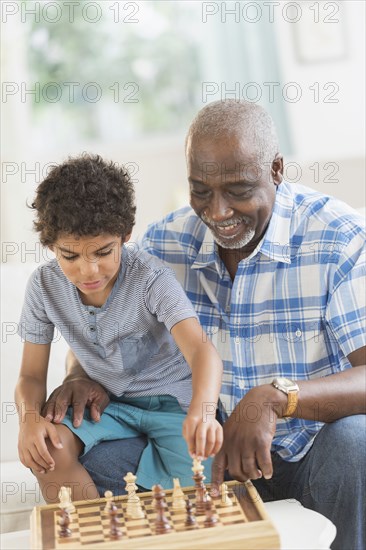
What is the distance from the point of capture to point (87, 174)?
6.78 ft

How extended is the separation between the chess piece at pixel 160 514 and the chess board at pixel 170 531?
0.04 feet

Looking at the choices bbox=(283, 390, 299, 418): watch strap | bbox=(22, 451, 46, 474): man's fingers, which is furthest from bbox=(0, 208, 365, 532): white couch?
bbox=(283, 390, 299, 418): watch strap

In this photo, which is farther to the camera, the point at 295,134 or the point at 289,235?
the point at 295,134

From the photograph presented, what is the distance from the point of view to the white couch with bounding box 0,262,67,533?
94.2 inches

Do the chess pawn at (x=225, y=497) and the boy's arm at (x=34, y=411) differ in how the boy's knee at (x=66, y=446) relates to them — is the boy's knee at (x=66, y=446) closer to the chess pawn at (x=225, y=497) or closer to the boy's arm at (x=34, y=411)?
the boy's arm at (x=34, y=411)

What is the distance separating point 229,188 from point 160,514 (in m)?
0.89

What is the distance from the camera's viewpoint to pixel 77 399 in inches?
85.2

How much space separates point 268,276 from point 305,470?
20.1 inches

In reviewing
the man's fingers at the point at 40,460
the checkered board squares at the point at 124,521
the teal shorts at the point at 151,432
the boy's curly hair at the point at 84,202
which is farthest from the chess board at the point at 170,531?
the boy's curly hair at the point at 84,202

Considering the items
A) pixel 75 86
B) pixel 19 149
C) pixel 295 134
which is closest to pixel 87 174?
pixel 19 149

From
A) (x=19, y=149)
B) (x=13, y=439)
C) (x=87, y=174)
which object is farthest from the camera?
(x=19, y=149)

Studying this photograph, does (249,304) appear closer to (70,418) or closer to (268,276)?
(268,276)

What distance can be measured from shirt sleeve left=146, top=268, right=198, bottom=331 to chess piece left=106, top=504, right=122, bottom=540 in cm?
52

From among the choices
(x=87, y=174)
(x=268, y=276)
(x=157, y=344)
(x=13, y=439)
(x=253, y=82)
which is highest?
(x=253, y=82)
